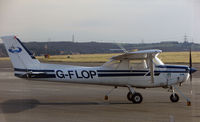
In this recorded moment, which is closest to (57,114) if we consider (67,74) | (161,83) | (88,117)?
(88,117)

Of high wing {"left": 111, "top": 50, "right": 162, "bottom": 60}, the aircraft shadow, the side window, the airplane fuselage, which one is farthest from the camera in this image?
the side window

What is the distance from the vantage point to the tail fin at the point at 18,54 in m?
11.3

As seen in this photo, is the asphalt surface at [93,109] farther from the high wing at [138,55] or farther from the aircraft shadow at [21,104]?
A: the high wing at [138,55]

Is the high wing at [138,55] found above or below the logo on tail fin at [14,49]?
below

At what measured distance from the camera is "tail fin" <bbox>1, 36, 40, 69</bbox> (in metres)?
11.3

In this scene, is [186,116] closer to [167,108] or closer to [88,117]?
[167,108]

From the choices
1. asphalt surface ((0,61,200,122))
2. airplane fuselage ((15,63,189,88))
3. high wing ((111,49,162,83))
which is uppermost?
high wing ((111,49,162,83))

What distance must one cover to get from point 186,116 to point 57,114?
404 cm

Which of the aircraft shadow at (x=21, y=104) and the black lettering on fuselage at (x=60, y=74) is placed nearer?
the aircraft shadow at (x=21, y=104)

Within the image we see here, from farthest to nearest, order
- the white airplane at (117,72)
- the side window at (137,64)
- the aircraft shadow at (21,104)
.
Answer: the side window at (137,64) → the white airplane at (117,72) → the aircraft shadow at (21,104)

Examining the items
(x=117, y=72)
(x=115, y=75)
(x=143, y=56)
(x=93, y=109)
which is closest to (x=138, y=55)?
(x=143, y=56)

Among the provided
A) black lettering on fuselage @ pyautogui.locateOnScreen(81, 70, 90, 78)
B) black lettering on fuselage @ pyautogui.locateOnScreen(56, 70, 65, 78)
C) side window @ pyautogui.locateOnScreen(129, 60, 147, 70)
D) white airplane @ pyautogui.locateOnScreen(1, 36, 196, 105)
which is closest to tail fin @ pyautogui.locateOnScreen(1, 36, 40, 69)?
white airplane @ pyautogui.locateOnScreen(1, 36, 196, 105)

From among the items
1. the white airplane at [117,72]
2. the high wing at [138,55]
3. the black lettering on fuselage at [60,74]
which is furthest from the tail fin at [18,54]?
the high wing at [138,55]

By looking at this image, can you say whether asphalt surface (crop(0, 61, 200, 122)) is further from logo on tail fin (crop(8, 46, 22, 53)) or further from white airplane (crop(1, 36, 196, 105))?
logo on tail fin (crop(8, 46, 22, 53))
